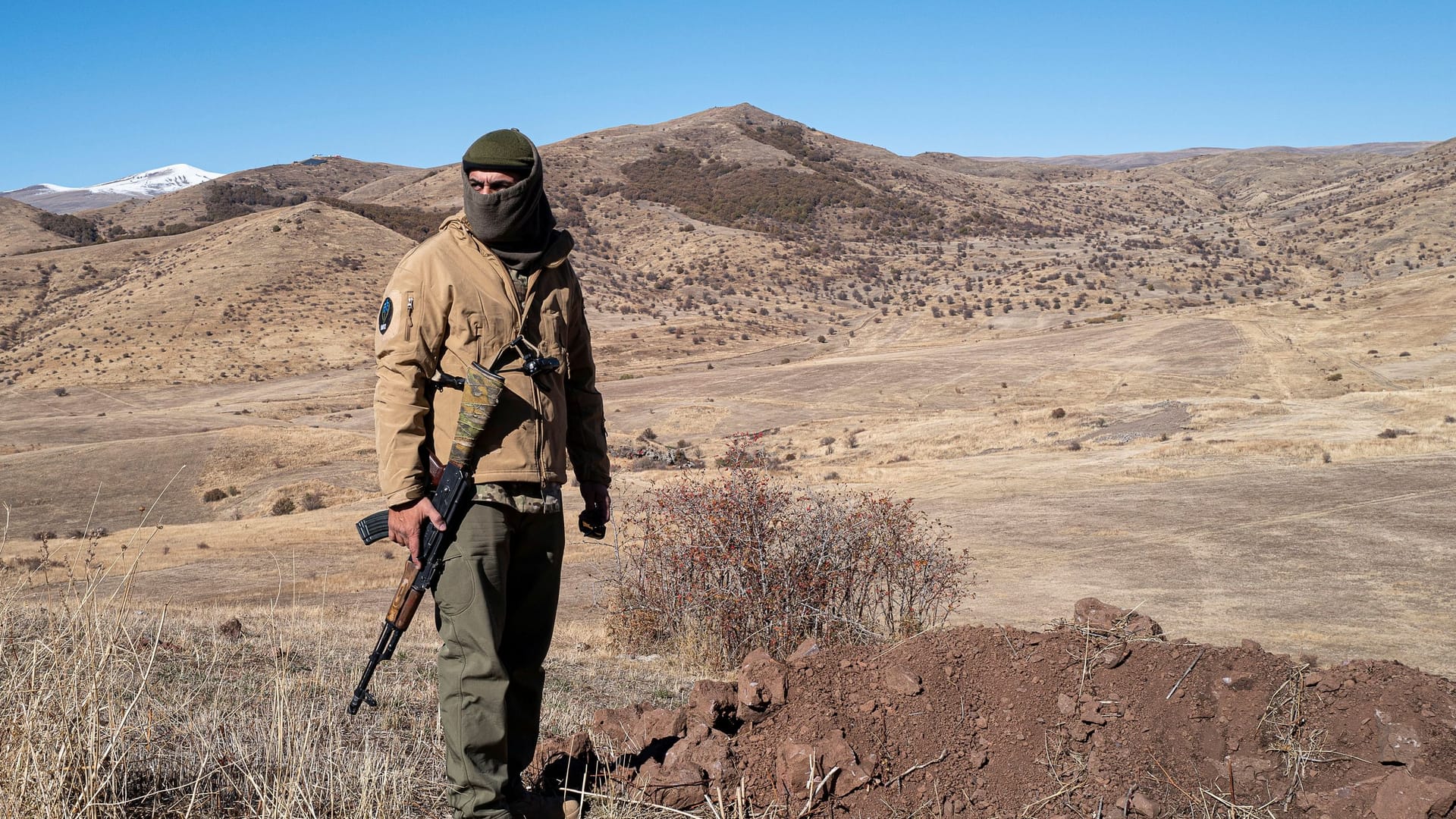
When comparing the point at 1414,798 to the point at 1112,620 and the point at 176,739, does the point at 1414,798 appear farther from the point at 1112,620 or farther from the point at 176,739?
the point at 176,739

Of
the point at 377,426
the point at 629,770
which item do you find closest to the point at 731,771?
the point at 629,770

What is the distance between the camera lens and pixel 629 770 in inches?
136

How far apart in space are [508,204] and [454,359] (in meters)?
0.51

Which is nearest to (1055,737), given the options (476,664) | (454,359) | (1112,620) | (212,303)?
(1112,620)

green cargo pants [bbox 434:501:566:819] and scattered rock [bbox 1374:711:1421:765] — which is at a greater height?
green cargo pants [bbox 434:501:566:819]

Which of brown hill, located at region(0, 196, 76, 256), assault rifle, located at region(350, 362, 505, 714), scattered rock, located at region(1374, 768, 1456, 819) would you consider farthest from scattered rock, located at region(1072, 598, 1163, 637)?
brown hill, located at region(0, 196, 76, 256)

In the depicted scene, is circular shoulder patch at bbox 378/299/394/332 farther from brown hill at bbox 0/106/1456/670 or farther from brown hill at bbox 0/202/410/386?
brown hill at bbox 0/202/410/386

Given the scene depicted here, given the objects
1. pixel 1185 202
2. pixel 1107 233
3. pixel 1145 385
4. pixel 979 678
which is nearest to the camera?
pixel 979 678

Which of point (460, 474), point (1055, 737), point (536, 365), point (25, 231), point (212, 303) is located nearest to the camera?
point (460, 474)

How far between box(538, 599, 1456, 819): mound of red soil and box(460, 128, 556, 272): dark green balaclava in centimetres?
178

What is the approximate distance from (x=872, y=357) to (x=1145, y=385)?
14122 millimetres

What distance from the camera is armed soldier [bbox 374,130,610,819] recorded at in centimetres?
274

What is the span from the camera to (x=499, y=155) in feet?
9.59

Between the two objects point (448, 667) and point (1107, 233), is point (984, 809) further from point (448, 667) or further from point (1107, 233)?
point (1107, 233)
